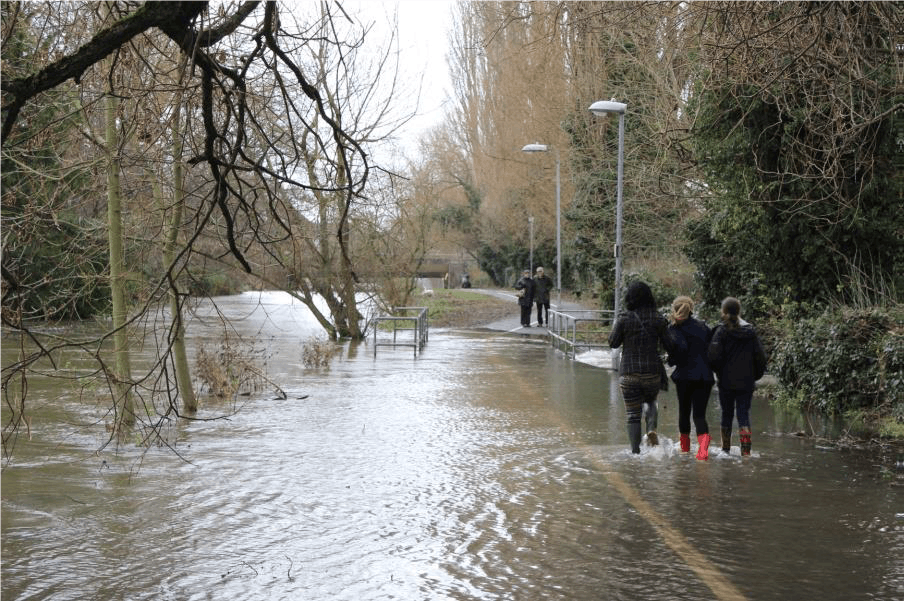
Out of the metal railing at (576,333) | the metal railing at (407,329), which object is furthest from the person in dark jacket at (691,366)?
the metal railing at (407,329)

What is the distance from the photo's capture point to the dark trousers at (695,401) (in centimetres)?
1019

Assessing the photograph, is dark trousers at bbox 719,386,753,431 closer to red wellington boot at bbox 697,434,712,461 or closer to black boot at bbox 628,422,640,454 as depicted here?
red wellington boot at bbox 697,434,712,461

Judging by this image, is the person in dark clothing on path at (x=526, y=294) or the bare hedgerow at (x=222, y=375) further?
the person in dark clothing on path at (x=526, y=294)

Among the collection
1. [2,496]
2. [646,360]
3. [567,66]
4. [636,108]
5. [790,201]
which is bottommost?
[2,496]

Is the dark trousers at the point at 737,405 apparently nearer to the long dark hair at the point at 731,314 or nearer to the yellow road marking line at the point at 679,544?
the long dark hair at the point at 731,314

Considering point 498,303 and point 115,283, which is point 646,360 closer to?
point 115,283

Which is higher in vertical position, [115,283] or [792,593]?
[115,283]

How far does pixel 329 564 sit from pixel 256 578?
501 millimetres

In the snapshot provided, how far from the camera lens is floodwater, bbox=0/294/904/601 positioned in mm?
6102

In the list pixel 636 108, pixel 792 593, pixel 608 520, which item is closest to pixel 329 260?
pixel 636 108

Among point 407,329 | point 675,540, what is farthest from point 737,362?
point 407,329

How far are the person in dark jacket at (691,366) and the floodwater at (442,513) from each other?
1.08ft

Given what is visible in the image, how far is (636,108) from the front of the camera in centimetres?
2770

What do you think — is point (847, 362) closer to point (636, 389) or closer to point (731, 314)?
point (731, 314)
